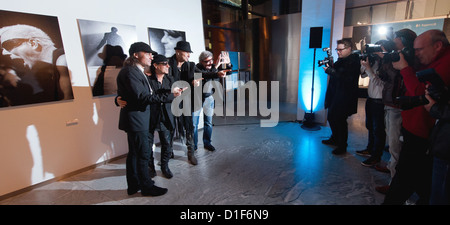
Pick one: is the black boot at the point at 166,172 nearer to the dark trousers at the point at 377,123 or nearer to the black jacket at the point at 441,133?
the black jacket at the point at 441,133

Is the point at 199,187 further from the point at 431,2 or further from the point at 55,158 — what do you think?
the point at 431,2

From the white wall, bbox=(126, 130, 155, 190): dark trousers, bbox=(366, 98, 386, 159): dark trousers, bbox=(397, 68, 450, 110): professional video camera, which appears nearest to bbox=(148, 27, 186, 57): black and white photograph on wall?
the white wall

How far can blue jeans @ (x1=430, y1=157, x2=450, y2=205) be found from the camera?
1.37 meters

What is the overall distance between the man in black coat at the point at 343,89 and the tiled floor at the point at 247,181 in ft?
1.42

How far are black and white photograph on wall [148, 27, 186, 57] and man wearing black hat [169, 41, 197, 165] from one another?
890 mm

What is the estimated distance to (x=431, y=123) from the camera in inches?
63.4

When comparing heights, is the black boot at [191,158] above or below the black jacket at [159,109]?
below

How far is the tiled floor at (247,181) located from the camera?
2.41 meters

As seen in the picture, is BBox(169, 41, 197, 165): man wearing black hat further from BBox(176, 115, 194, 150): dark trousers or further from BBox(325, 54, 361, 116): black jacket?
BBox(325, 54, 361, 116): black jacket

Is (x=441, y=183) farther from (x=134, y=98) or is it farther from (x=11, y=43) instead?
(x=11, y=43)

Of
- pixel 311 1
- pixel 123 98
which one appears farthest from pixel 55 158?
pixel 311 1

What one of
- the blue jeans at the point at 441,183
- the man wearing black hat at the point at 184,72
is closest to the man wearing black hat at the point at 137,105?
the man wearing black hat at the point at 184,72

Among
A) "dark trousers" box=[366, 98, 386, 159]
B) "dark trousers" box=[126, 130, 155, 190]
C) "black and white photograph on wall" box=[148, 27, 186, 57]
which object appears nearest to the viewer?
"dark trousers" box=[126, 130, 155, 190]

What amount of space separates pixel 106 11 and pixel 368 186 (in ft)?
14.0
